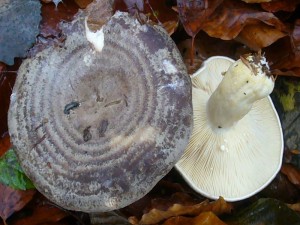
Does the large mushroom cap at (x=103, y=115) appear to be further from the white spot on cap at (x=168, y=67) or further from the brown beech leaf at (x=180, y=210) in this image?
the brown beech leaf at (x=180, y=210)

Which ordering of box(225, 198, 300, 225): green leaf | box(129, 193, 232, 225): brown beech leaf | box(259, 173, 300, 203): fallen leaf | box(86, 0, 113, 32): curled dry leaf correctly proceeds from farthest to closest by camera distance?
box(259, 173, 300, 203): fallen leaf, box(225, 198, 300, 225): green leaf, box(129, 193, 232, 225): brown beech leaf, box(86, 0, 113, 32): curled dry leaf

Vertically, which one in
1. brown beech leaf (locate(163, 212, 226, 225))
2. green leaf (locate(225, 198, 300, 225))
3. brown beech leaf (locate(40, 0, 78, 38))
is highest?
brown beech leaf (locate(40, 0, 78, 38))

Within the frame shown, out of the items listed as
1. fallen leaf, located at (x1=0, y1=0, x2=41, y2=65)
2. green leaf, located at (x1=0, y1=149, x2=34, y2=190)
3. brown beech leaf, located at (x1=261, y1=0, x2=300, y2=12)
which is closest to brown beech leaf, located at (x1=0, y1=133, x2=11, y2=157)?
green leaf, located at (x1=0, y1=149, x2=34, y2=190)

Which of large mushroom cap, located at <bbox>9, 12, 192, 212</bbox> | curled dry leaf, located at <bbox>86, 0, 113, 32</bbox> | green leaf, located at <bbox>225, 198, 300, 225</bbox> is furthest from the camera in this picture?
green leaf, located at <bbox>225, 198, 300, 225</bbox>

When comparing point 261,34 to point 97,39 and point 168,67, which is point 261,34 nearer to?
point 168,67

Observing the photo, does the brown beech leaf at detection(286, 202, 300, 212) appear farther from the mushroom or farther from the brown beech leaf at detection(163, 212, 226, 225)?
the brown beech leaf at detection(163, 212, 226, 225)

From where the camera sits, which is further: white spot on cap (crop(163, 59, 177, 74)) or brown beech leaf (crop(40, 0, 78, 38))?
brown beech leaf (crop(40, 0, 78, 38))

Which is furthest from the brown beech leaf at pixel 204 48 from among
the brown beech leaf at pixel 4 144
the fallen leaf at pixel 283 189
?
the brown beech leaf at pixel 4 144
